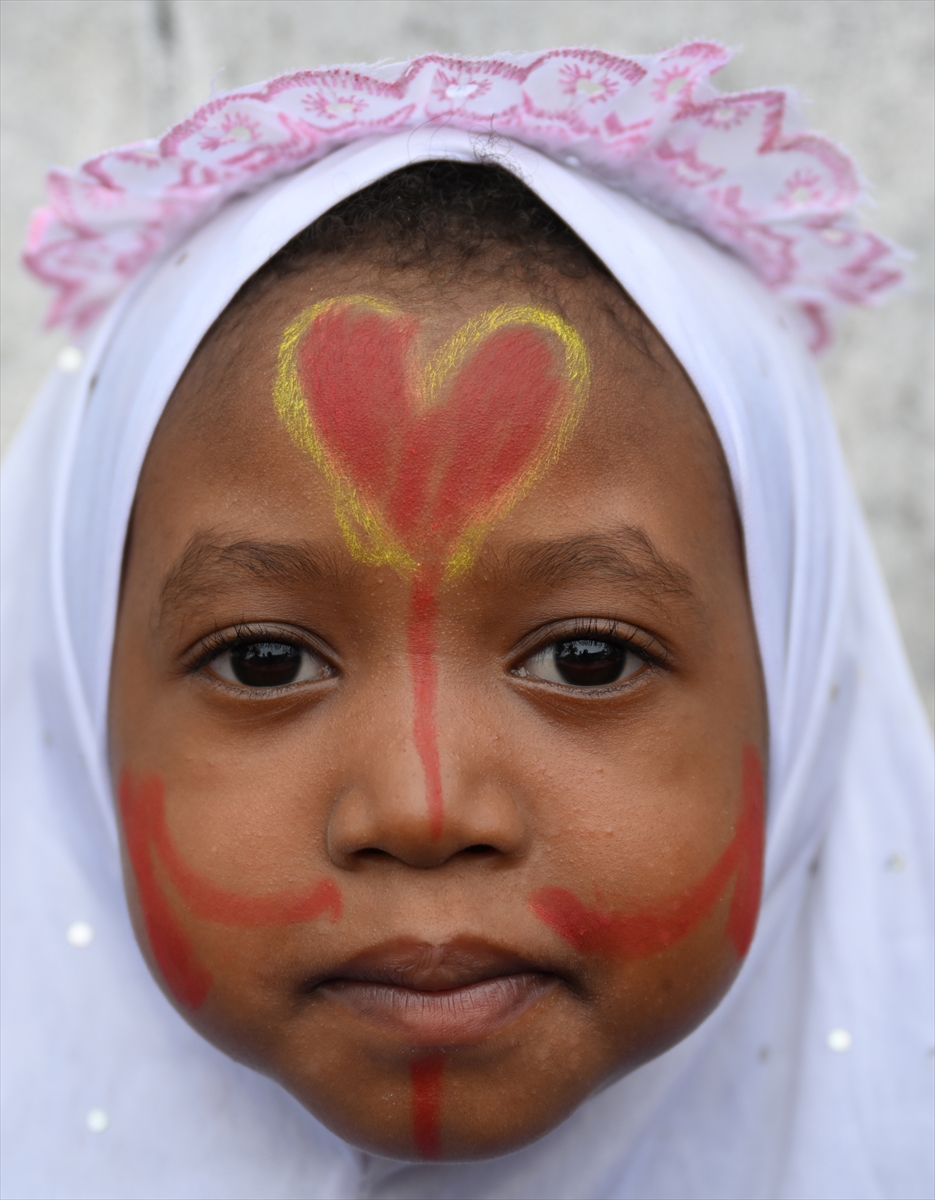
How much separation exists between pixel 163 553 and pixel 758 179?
0.88 metres

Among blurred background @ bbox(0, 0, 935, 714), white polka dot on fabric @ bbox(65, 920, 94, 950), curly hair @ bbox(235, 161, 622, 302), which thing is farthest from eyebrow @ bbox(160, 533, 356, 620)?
blurred background @ bbox(0, 0, 935, 714)

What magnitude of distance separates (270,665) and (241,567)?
0.12 metres

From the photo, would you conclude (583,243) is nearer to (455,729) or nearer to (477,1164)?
(455,729)

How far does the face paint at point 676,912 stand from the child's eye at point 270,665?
346 mm

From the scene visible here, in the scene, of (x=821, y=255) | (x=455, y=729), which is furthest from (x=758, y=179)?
(x=455, y=729)

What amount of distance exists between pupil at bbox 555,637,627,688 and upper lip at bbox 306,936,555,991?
12.1 inches

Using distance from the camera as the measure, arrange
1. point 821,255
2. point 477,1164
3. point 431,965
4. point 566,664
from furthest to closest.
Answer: point 821,255
point 477,1164
point 566,664
point 431,965

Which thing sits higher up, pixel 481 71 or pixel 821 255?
pixel 481 71

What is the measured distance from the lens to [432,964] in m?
1.14

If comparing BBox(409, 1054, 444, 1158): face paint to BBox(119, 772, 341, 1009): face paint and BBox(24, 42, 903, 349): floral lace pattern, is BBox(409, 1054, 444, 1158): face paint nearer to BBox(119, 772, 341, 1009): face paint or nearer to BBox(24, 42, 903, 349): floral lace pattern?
BBox(119, 772, 341, 1009): face paint

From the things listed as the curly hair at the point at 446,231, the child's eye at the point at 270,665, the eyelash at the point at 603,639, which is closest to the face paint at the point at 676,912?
the eyelash at the point at 603,639

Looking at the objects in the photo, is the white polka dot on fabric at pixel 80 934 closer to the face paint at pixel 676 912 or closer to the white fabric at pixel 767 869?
the white fabric at pixel 767 869

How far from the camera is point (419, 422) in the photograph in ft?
4.00

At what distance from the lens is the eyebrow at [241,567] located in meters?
1.23
